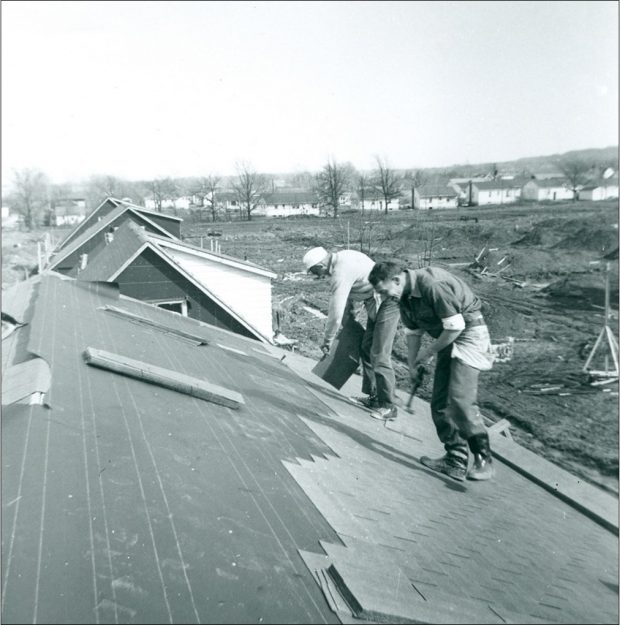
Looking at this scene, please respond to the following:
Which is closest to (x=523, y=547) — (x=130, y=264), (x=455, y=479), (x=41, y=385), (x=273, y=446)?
(x=455, y=479)

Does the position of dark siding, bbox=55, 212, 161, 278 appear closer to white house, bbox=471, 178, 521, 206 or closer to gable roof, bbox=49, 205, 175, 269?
gable roof, bbox=49, 205, 175, 269

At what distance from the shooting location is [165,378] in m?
3.92

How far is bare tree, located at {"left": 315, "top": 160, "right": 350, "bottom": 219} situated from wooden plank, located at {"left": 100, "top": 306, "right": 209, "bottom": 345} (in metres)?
3.01

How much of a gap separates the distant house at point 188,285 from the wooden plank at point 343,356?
2.91 m

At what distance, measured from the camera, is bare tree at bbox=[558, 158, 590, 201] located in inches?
108

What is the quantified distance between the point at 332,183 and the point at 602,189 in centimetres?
168

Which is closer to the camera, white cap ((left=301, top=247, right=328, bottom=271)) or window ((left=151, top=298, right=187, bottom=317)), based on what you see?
white cap ((left=301, top=247, right=328, bottom=271))

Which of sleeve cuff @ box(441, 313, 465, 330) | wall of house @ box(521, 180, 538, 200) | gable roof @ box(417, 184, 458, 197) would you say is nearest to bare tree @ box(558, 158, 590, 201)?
gable roof @ box(417, 184, 458, 197)

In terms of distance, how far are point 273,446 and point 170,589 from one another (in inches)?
59.7

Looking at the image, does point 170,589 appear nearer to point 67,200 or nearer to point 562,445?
point 562,445

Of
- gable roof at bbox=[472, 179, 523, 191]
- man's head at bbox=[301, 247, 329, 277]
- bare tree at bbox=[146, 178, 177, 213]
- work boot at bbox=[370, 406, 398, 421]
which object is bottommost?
work boot at bbox=[370, 406, 398, 421]

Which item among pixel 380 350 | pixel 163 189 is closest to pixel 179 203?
pixel 163 189

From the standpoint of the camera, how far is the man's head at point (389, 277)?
2.92m

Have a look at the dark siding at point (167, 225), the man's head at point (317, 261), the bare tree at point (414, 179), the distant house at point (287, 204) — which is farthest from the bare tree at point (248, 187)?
the dark siding at point (167, 225)
